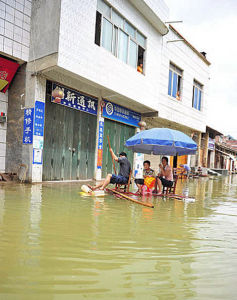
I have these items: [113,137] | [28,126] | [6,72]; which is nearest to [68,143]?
[28,126]

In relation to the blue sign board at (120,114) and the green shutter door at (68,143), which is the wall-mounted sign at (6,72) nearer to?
the green shutter door at (68,143)

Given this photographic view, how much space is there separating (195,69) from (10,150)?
14.3 metres

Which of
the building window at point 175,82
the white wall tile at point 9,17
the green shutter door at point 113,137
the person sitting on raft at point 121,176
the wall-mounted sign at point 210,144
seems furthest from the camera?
the wall-mounted sign at point 210,144

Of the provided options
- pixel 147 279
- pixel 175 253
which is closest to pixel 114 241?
pixel 175 253

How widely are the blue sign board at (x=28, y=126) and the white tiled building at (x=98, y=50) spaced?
23 centimetres

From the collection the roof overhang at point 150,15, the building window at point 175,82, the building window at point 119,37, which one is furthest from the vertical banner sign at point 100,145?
the building window at point 175,82

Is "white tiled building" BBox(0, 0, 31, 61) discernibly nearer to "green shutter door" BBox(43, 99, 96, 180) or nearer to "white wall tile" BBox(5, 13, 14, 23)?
"white wall tile" BBox(5, 13, 14, 23)

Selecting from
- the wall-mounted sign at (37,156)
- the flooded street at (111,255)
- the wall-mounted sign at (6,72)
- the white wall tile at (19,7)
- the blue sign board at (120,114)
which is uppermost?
the white wall tile at (19,7)

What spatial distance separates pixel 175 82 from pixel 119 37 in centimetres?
614

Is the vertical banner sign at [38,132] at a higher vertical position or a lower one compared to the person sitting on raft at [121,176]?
higher

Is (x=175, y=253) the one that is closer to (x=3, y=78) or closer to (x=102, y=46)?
(x=3, y=78)

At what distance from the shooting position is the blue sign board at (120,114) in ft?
37.2

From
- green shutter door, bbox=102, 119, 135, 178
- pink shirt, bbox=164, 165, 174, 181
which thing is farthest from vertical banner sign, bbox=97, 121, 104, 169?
pink shirt, bbox=164, 165, 174, 181

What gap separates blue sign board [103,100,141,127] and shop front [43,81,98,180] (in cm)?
68
